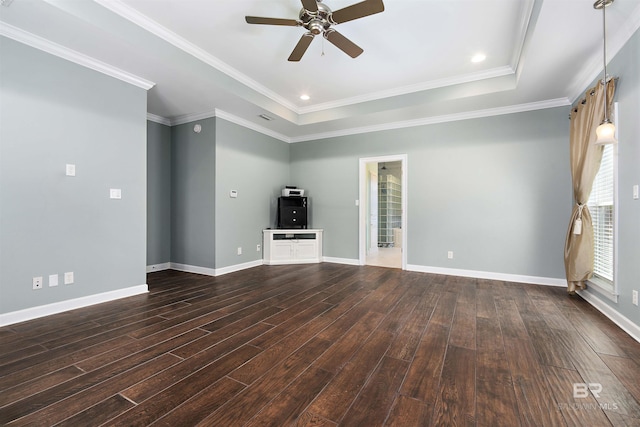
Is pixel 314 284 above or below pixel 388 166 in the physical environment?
below

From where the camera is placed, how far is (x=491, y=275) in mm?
4312

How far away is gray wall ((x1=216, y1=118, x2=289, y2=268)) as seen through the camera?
4582mm

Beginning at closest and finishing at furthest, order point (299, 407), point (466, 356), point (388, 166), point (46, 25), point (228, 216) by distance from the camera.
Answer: point (299, 407) < point (466, 356) < point (46, 25) < point (228, 216) < point (388, 166)

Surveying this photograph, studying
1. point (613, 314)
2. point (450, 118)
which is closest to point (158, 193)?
point (450, 118)

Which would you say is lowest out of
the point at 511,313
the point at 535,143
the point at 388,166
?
the point at 511,313

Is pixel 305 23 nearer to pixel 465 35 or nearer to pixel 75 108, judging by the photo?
pixel 465 35

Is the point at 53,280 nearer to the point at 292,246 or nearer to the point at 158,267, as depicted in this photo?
the point at 158,267

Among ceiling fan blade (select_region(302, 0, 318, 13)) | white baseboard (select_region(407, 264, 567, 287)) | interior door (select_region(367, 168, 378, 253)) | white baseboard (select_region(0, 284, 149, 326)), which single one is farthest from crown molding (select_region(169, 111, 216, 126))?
interior door (select_region(367, 168, 378, 253))

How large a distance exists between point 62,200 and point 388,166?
28.2 feet

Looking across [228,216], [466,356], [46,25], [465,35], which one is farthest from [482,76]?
[46,25]

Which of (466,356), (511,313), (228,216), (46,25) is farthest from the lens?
(228,216)

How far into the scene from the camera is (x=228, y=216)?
4723 mm

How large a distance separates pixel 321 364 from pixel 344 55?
331 centimetres

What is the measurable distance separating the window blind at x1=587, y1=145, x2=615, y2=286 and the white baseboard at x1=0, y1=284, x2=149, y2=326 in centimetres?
525
